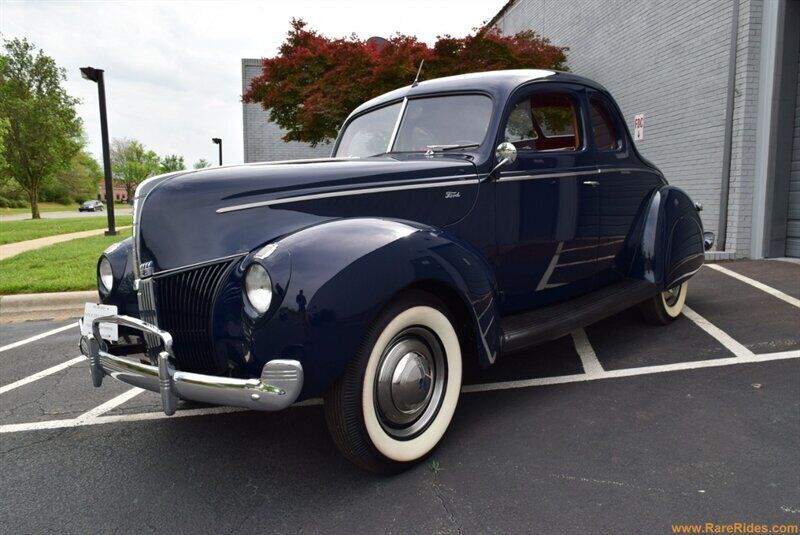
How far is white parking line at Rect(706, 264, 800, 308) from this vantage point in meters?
4.99

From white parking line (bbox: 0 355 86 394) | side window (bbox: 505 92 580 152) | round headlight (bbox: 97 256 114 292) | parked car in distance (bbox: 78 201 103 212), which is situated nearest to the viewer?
round headlight (bbox: 97 256 114 292)

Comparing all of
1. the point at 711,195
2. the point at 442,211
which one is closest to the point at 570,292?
the point at 442,211

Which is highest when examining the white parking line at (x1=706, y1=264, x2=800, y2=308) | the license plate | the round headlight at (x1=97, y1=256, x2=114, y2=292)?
the round headlight at (x1=97, y1=256, x2=114, y2=292)

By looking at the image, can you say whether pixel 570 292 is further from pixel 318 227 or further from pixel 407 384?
pixel 318 227

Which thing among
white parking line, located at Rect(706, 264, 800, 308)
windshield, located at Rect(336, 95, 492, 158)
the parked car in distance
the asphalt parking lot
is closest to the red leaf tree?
white parking line, located at Rect(706, 264, 800, 308)

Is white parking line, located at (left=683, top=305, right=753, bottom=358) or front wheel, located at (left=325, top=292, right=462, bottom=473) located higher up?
front wheel, located at (left=325, top=292, right=462, bottom=473)

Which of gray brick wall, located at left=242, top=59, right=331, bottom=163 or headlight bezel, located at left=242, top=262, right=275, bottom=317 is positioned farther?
gray brick wall, located at left=242, top=59, right=331, bottom=163

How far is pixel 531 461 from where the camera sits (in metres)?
2.41

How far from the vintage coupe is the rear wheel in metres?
0.86

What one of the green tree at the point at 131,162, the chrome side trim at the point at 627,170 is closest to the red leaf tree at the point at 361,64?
the chrome side trim at the point at 627,170

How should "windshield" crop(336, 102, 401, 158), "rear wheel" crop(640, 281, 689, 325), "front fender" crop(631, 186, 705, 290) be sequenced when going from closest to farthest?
"windshield" crop(336, 102, 401, 158) < "front fender" crop(631, 186, 705, 290) < "rear wheel" crop(640, 281, 689, 325)

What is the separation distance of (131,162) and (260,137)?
2923 inches

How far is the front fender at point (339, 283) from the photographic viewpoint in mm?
1967

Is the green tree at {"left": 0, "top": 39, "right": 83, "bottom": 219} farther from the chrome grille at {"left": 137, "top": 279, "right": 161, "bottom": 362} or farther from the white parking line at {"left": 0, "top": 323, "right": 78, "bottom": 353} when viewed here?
the chrome grille at {"left": 137, "top": 279, "right": 161, "bottom": 362}
